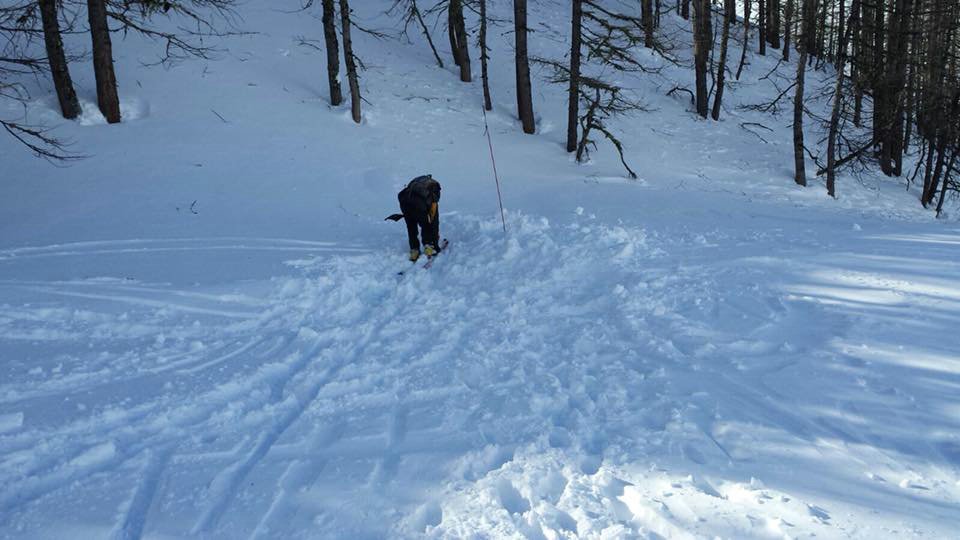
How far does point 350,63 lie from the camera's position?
15695 mm

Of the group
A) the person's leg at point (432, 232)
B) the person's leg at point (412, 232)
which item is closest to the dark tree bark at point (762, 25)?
the person's leg at point (432, 232)

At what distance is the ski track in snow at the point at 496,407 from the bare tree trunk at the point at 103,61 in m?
8.07

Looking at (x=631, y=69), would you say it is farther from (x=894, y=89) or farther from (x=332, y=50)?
(x=332, y=50)

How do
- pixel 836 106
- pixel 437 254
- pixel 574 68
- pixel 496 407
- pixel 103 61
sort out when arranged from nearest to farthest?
pixel 496 407, pixel 437 254, pixel 103 61, pixel 836 106, pixel 574 68

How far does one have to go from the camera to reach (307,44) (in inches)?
819

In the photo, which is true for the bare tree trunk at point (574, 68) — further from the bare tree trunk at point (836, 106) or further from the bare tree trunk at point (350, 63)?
the bare tree trunk at point (836, 106)

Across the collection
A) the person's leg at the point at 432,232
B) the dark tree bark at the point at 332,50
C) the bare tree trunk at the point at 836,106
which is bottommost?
the person's leg at the point at 432,232

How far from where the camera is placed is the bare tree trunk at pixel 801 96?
1429cm

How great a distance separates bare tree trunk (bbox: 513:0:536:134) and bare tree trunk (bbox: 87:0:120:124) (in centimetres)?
1047

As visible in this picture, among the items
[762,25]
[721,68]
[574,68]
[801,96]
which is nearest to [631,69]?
[574,68]

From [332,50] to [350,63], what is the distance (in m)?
0.96

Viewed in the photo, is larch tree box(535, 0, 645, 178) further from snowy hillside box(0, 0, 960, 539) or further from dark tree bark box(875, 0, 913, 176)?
dark tree bark box(875, 0, 913, 176)

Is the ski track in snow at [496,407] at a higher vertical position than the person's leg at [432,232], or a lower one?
lower

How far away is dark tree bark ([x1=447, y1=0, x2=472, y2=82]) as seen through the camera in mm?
19109
